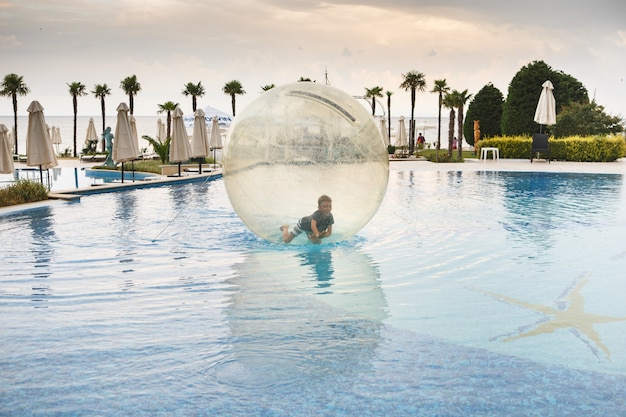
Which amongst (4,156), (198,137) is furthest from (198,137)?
(4,156)

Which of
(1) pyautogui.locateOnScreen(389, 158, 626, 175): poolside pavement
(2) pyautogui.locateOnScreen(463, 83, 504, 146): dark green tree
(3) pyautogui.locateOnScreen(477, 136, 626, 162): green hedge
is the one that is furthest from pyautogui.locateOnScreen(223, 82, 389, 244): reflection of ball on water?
(2) pyautogui.locateOnScreen(463, 83, 504, 146): dark green tree

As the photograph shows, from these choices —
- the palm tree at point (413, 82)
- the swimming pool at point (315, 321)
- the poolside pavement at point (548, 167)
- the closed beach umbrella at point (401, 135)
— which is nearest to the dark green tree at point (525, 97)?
the closed beach umbrella at point (401, 135)

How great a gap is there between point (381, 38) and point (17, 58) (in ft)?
181

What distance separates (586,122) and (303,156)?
1223 inches

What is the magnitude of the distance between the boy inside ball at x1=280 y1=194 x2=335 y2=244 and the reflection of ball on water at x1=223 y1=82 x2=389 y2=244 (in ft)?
0.29

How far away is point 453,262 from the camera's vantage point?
27.9ft

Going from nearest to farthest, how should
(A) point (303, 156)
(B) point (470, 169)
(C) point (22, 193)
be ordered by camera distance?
(A) point (303, 156) < (C) point (22, 193) < (B) point (470, 169)

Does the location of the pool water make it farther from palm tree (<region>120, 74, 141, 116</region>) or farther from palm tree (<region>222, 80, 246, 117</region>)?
palm tree (<region>222, 80, 246, 117</region>)

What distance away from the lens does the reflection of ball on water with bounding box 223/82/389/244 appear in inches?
298

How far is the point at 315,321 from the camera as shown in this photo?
596cm

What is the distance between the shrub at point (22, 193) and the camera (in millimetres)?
14613

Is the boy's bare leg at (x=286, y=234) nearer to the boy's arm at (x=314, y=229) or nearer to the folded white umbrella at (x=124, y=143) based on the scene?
the boy's arm at (x=314, y=229)

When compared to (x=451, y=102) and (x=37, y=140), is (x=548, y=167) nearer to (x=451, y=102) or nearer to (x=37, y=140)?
(x=451, y=102)

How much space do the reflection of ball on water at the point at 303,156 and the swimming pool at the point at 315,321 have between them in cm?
90
